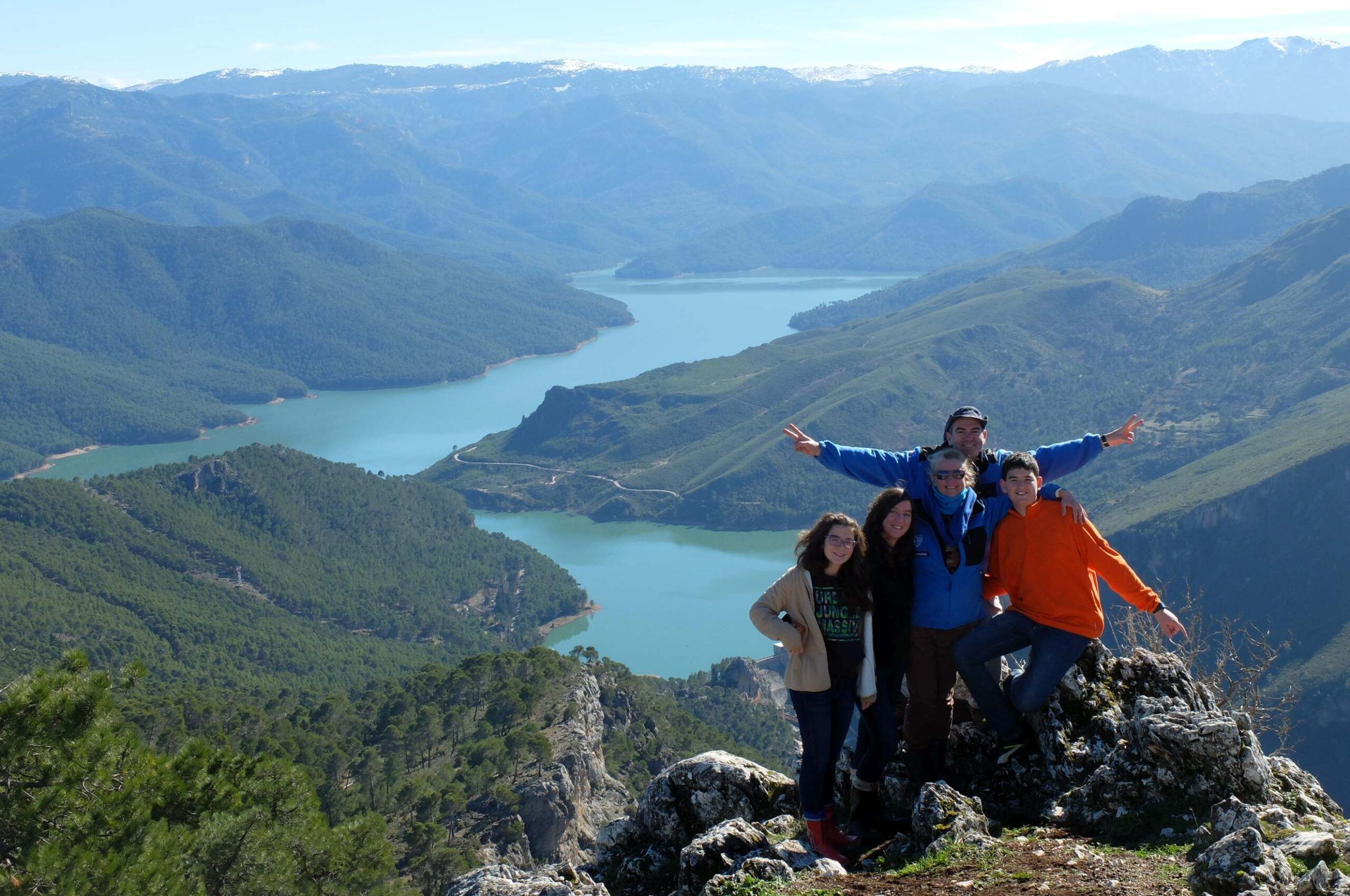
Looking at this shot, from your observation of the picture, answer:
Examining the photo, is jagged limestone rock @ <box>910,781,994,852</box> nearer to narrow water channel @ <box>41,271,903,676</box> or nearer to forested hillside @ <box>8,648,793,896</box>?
forested hillside @ <box>8,648,793,896</box>

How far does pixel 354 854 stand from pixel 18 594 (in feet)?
151

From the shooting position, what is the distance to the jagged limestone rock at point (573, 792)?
2991 cm

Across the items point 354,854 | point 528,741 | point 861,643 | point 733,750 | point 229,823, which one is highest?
point 861,643

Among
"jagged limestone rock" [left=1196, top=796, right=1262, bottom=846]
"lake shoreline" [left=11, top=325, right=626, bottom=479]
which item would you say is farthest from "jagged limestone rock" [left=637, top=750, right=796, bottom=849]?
"lake shoreline" [left=11, top=325, right=626, bottom=479]

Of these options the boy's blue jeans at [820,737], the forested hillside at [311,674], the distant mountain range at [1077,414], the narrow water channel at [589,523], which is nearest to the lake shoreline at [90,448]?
the narrow water channel at [589,523]

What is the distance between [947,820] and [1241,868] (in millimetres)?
2236

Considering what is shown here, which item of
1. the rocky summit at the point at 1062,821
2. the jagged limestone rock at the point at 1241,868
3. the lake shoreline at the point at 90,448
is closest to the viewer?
the jagged limestone rock at the point at 1241,868

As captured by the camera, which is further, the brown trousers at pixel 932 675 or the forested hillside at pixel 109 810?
the forested hillside at pixel 109 810

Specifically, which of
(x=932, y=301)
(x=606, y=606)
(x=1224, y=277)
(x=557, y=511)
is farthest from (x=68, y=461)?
(x=1224, y=277)

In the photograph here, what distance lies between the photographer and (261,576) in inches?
2803

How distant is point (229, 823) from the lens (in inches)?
567

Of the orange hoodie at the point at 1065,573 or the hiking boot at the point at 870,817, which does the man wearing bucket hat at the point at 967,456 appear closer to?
the orange hoodie at the point at 1065,573

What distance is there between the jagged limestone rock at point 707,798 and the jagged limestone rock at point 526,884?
0.82 meters

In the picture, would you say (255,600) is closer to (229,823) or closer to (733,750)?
(733,750)
